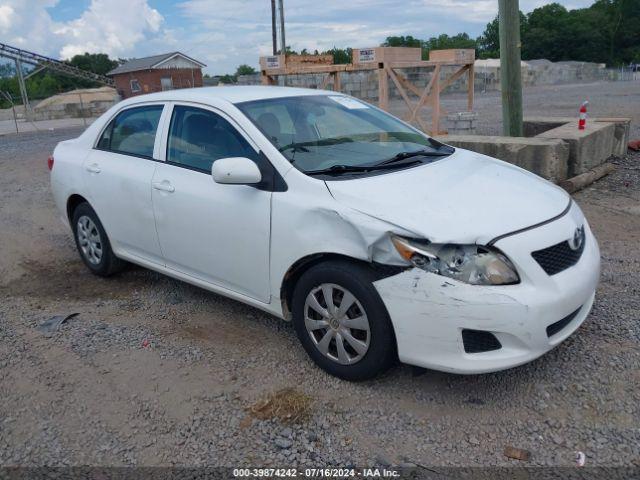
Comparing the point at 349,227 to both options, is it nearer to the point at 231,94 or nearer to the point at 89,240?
the point at 231,94

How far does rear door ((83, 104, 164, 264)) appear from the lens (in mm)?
4457

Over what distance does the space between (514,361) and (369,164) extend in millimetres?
1485

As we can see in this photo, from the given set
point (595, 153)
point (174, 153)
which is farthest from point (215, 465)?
point (595, 153)

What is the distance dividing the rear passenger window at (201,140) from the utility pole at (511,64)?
5222mm

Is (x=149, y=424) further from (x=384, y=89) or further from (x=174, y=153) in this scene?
(x=384, y=89)

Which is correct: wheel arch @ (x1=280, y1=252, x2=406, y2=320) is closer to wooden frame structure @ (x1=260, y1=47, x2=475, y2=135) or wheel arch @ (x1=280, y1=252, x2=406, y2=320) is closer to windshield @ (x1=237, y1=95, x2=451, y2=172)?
windshield @ (x1=237, y1=95, x2=451, y2=172)

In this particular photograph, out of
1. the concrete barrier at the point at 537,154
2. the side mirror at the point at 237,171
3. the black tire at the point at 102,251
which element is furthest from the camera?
the concrete barrier at the point at 537,154

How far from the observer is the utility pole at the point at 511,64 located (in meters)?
7.71

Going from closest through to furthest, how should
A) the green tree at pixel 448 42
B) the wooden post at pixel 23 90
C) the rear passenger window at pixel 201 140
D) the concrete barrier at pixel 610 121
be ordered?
the rear passenger window at pixel 201 140, the concrete barrier at pixel 610 121, the wooden post at pixel 23 90, the green tree at pixel 448 42

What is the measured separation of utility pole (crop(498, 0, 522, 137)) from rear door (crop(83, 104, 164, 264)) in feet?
17.2

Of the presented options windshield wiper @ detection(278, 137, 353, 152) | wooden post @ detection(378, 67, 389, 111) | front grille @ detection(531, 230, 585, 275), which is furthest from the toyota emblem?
wooden post @ detection(378, 67, 389, 111)

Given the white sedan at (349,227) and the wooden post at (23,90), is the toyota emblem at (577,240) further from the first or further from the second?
the wooden post at (23,90)

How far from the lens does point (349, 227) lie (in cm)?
317

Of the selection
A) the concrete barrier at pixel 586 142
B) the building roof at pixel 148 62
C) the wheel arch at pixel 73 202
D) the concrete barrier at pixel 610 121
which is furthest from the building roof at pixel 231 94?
the building roof at pixel 148 62
